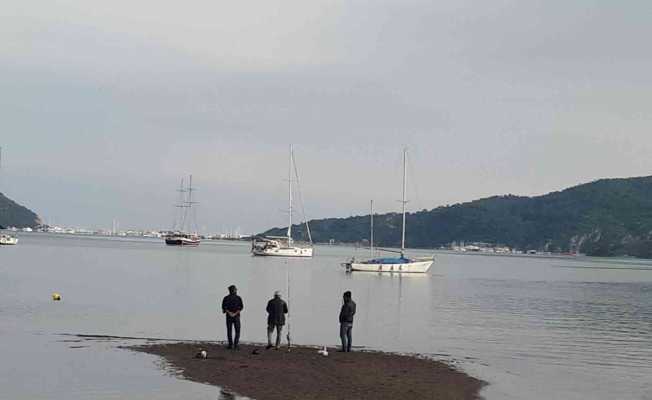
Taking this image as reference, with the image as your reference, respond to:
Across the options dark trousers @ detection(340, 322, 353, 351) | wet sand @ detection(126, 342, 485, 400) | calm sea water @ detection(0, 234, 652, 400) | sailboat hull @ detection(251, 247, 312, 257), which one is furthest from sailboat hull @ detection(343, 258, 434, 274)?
dark trousers @ detection(340, 322, 353, 351)

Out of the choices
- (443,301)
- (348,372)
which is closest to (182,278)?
(443,301)

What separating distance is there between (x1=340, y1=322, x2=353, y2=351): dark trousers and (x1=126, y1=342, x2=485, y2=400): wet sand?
36cm

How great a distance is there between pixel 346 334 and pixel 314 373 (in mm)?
4296

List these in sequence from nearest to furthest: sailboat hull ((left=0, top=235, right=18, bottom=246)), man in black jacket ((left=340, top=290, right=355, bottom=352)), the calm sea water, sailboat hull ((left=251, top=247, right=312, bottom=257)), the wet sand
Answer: the wet sand < the calm sea water < man in black jacket ((left=340, top=290, right=355, bottom=352)) < sailboat hull ((left=251, top=247, right=312, bottom=257)) < sailboat hull ((left=0, top=235, right=18, bottom=246))

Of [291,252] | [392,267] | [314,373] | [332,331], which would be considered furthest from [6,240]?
[314,373]

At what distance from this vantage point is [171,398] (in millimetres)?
19297

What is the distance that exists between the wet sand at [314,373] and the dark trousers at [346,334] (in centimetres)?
36

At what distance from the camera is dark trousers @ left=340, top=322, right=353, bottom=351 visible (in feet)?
85.7

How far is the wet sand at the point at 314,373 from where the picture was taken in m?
20.4

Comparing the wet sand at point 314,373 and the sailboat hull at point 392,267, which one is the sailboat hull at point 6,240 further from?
the wet sand at point 314,373

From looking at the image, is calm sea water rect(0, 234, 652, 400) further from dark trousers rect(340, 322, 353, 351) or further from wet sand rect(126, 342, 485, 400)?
dark trousers rect(340, 322, 353, 351)

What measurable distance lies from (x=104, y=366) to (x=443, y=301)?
1590 inches

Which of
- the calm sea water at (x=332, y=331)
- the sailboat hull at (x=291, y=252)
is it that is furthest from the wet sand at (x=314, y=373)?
the sailboat hull at (x=291, y=252)

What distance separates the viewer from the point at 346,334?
26.8m
